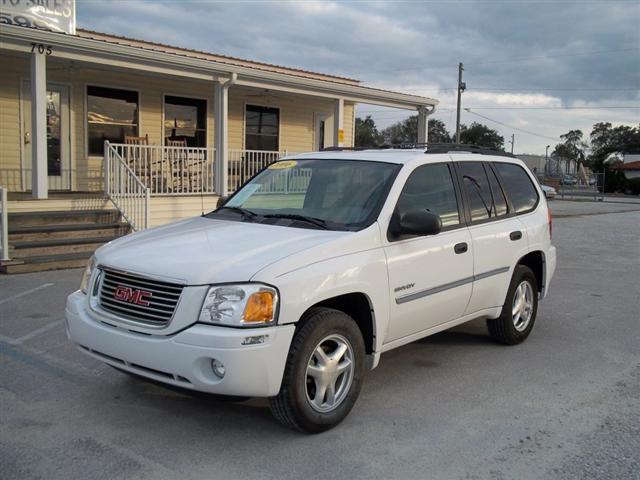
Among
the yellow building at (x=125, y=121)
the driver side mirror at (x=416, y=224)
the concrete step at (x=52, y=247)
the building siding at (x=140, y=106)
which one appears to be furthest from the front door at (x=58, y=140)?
the driver side mirror at (x=416, y=224)

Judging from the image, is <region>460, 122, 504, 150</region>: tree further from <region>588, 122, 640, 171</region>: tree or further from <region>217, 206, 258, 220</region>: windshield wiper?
<region>217, 206, 258, 220</region>: windshield wiper

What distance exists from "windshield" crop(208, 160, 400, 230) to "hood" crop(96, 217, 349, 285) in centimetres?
23

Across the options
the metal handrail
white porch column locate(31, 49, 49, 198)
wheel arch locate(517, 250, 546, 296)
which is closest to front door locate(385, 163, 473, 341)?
wheel arch locate(517, 250, 546, 296)

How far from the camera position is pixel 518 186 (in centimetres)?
624

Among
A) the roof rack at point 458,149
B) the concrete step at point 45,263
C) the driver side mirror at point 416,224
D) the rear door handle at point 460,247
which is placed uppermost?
the roof rack at point 458,149

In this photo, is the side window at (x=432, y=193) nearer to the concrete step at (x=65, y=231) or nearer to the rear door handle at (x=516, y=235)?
the rear door handle at (x=516, y=235)

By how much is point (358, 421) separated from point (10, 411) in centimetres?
234

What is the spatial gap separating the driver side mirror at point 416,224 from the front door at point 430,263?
83 millimetres

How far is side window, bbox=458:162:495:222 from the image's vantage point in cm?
540

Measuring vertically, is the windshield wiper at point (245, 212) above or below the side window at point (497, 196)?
below

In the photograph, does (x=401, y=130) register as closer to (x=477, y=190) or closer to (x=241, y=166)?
(x=241, y=166)

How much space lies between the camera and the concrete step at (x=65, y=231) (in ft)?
32.7

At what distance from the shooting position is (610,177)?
57.0m

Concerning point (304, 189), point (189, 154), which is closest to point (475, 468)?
point (304, 189)
